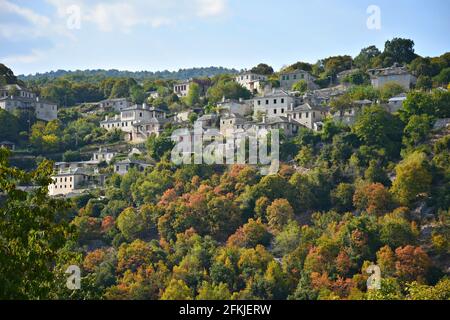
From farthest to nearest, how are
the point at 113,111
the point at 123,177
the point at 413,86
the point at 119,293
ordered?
the point at 113,111
the point at 413,86
the point at 123,177
the point at 119,293

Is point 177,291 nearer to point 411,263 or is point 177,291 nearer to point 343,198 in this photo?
point 411,263

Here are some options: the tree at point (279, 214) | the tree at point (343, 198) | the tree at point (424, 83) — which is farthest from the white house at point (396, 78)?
the tree at point (279, 214)

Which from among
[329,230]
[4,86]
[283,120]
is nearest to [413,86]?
[283,120]

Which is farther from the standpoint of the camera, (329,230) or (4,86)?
(4,86)

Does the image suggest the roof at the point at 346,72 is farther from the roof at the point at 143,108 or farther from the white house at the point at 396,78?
the roof at the point at 143,108

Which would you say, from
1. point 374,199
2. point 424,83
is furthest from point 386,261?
point 424,83
